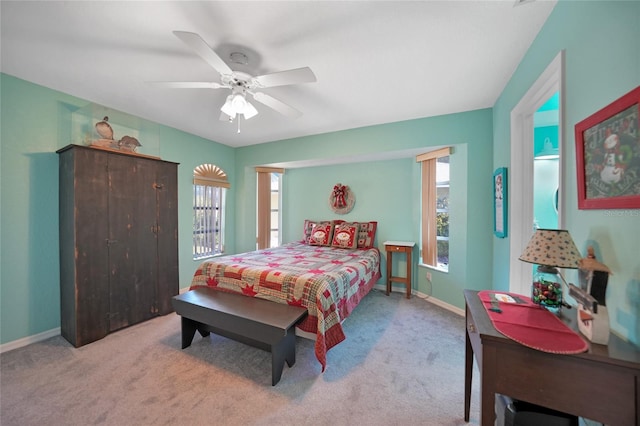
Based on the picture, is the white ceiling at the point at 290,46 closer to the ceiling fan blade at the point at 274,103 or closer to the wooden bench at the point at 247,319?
the ceiling fan blade at the point at 274,103

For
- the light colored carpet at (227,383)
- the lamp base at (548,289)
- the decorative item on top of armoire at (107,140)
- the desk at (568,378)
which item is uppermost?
the decorative item on top of armoire at (107,140)

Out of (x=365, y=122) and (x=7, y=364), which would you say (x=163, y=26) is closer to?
(x=365, y=122)

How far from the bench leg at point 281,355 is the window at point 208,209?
2.51 meters

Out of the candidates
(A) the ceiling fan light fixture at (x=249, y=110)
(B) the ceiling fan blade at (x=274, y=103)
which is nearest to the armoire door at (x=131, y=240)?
(A) the ceiling fan light fixture at (x=249, y=110)

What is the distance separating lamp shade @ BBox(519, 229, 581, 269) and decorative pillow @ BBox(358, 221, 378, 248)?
2542 mm

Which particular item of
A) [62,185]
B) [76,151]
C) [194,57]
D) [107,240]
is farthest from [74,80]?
[107,240]

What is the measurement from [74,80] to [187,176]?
5.02ft

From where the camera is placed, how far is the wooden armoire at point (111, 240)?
208 cm

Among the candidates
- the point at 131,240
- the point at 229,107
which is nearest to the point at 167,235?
the point at 131,240

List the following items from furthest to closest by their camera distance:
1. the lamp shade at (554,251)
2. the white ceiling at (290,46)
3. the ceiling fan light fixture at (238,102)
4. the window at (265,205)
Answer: the window at (265,205)
the ceiling fan light fixture at (238,102)
the white ceiling at (290,46)
the lamp shade at (554,251)

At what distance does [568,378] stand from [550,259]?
16.7 inches

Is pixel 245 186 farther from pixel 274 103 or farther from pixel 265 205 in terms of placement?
pixel 274 103

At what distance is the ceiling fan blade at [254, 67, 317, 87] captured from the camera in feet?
4.72

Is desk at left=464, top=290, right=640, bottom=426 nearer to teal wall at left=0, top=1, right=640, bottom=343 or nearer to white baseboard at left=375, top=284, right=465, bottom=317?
teal wall at left=0, top=1, right=640, bottom=343
